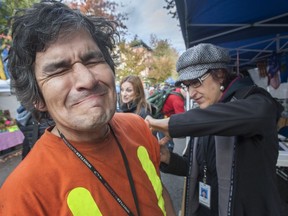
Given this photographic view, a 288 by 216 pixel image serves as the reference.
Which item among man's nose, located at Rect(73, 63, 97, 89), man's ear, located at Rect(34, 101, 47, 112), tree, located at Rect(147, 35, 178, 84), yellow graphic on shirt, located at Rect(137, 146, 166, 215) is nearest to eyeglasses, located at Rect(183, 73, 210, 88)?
yellow graphic on shirt, located at Rect(137, 146, 166, 215)

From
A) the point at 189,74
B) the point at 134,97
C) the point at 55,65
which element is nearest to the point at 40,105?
the point at 55,65

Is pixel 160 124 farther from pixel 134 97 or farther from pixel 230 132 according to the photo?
pixel 134 97

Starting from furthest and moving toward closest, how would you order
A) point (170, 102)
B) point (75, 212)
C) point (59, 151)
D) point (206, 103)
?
1. point (170, 102)
2. point (206, 103)
3. point (59, 151)
4. point (75, 212)

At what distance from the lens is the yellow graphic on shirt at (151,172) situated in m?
1.16

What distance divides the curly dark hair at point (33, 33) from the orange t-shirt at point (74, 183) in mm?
275

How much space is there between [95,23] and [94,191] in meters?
0.86

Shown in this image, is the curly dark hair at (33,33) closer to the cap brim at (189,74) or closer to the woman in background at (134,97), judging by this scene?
the cap brim at (189,74)

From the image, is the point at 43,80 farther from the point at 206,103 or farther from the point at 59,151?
the point at 206,103

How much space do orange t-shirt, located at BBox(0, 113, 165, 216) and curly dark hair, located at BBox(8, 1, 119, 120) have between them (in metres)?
0.28

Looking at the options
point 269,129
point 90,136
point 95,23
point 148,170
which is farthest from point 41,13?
point 269,129

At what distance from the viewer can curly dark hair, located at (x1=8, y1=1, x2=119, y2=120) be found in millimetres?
973

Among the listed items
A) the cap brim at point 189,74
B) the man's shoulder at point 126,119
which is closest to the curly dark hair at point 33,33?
the man's shoulder at point 126,119

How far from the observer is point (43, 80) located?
97 centimetres

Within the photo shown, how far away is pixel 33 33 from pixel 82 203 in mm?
739
